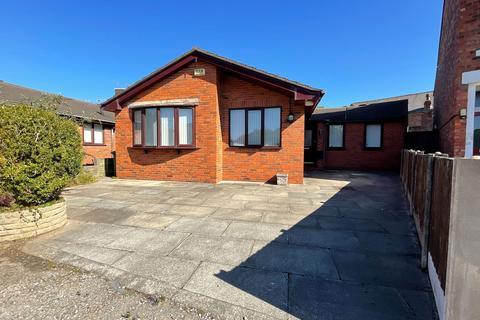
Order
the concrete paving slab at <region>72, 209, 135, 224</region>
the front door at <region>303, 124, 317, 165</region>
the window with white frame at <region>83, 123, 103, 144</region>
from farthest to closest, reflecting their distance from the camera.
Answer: the window with white frame at <region>83, 123, 103, 144</region>, the front door at <region>303, 124, 317, 165</region>, the concrete paving slab at <region>72, 209, 135, 224</region>

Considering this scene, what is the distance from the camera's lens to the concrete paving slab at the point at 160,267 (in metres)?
2.61

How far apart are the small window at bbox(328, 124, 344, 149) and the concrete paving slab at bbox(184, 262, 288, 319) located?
1380cm

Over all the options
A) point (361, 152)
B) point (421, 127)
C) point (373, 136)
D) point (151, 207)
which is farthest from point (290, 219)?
point (421, 127)

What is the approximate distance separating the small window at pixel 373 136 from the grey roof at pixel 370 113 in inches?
18.7

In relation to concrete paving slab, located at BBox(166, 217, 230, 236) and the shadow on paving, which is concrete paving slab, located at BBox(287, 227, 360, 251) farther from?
concrete paving slab, located at BBox(166, 217, 230, 236)

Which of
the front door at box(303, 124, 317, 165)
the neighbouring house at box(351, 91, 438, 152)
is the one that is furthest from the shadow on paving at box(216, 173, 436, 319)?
the front door at box(303, 124, 317, 165)

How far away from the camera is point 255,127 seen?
8.96 metres

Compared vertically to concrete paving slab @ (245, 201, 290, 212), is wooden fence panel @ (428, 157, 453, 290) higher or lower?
higher

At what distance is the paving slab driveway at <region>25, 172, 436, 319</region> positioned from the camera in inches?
87.6

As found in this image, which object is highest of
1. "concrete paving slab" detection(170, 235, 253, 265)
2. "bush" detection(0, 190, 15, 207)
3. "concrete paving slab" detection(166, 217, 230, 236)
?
"bush" detection(0, 190, 15, 207)

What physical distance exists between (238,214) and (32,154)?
12.8 ft

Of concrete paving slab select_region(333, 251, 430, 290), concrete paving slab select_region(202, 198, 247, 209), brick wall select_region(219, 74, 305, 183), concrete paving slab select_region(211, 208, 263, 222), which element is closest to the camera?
concrete paving slab select_region(333, 251, 430, 290)

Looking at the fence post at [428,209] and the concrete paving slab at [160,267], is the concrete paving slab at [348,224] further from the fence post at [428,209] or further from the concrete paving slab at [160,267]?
the concrete paving slab at [160,267]

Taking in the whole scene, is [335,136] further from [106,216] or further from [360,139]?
[106,216]
